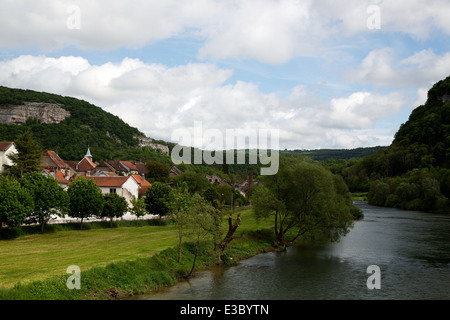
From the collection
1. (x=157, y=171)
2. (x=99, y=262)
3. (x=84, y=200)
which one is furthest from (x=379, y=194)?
(x=99, y=262)

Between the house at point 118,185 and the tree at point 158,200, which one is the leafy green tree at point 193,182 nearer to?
the house at point 118,185

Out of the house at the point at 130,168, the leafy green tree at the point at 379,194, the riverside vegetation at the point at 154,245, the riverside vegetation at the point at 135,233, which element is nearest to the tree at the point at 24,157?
the riverside vegetation at the point at 135,233

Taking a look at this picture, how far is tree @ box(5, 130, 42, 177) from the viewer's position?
200 ft

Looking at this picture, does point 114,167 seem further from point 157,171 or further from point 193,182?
point 193,182

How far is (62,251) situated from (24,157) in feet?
118

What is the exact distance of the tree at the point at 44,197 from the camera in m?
44.1

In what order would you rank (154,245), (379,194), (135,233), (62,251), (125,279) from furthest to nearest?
(379,194)
(135,233)
(154,245)
(62,251)
(125,279)

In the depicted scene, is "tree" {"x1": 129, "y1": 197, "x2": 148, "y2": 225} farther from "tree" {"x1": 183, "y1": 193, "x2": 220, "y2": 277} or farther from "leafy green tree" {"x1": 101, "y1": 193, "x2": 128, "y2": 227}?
"tree" {"x1": 183, "y1": 193, "x2": 220, "y2": 277}

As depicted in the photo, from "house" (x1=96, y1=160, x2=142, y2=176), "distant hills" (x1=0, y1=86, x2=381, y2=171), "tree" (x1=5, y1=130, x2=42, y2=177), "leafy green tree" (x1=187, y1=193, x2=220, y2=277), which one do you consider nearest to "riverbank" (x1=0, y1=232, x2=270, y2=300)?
"leafy green tree" (x1=187, y1=193, x2=220, y2=277)

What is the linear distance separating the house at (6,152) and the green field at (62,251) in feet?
80.1

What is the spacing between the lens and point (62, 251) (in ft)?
107

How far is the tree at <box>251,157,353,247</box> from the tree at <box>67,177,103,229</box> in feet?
72.6
